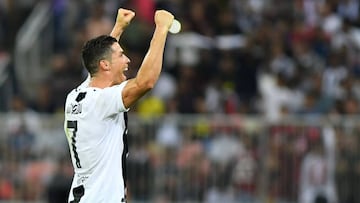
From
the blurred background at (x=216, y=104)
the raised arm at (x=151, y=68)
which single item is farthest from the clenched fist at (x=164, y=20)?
the blurred background at (x=216, y=104)

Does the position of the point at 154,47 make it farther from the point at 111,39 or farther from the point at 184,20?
the point at 184,20

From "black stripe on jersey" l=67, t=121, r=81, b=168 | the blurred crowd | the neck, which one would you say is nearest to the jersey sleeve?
the neck

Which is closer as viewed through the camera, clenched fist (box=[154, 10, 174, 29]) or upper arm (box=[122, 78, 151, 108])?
upper arm (box=[122, 78, 151, 108])

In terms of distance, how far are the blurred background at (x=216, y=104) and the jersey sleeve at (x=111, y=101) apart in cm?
868

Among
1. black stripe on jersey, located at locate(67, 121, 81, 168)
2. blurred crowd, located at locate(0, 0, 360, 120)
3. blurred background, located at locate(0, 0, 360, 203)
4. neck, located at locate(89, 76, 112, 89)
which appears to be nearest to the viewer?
neck, located at locate(89, 76, 112, 89)

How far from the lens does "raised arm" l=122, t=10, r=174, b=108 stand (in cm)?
1048

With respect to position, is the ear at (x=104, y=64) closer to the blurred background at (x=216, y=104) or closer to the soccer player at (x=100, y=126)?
the soccer player at (x=100, y=126)

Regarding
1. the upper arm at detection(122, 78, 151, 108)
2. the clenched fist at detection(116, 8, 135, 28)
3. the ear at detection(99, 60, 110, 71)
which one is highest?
the clenched fist at detection(116, 8, 135, 28)

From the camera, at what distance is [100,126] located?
35.9ft

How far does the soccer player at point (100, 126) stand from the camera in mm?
10914

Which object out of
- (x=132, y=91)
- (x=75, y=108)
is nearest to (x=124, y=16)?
(x=75, y=108)

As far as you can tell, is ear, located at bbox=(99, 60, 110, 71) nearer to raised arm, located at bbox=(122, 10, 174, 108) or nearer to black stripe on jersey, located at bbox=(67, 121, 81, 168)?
raised arm, located at bbox=(122, 10, 174, 108)

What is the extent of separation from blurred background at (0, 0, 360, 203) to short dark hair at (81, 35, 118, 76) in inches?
340

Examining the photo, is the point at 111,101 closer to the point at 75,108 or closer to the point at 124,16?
the point at 75,108
